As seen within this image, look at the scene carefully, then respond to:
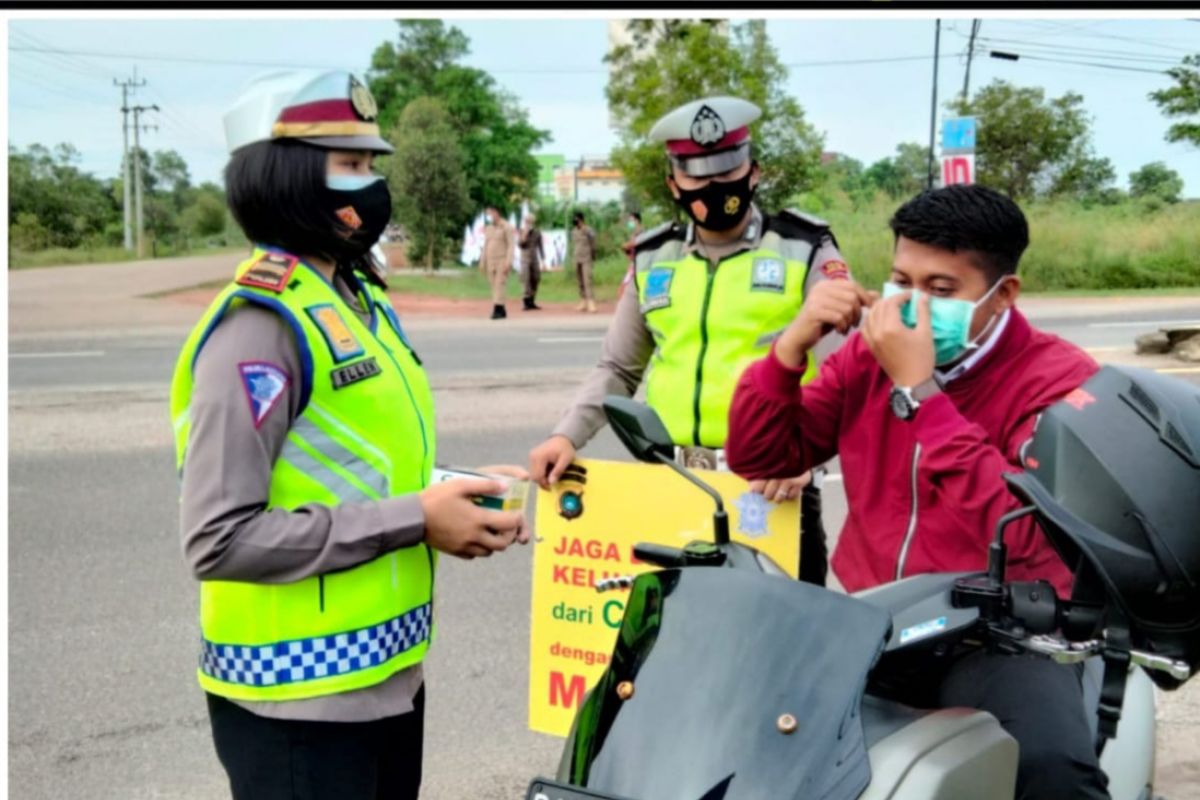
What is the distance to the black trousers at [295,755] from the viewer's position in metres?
2.12

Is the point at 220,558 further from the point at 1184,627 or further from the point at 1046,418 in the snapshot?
the point at 1184,627

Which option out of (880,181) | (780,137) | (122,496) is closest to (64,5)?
(122,496)

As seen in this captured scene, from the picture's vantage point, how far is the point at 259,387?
2.00m

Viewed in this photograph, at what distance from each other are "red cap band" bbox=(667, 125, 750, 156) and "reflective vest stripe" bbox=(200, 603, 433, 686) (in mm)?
1841

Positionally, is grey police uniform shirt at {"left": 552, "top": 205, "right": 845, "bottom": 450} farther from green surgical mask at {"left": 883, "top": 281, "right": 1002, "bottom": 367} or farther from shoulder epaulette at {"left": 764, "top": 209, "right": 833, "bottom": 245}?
green surgical mask at {"left": 883, "top": 281, "right": 1002, "bottom": 367}

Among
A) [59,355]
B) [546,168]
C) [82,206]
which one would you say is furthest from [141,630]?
[546,168]

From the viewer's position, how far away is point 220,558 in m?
2.01

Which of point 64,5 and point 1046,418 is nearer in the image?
point 1046,418

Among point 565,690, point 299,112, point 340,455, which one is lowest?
point 565,690

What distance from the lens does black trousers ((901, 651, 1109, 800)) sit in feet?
6.34

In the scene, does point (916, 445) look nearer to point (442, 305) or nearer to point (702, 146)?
point (702, 146)

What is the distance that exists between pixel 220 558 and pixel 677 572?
712 millimetres

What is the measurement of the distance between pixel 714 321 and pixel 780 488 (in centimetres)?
51

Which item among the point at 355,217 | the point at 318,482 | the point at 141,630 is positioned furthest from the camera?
the point at 141,630
